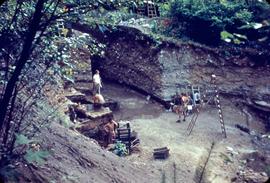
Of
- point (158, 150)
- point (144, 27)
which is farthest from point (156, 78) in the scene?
point (158, 150)

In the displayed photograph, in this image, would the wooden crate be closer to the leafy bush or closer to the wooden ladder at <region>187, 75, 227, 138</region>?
the wooden ladder at <region>187, 75, 227, 138</region>

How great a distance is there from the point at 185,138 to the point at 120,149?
2958mm

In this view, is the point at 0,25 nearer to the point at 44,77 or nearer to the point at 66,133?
the point at 44,77

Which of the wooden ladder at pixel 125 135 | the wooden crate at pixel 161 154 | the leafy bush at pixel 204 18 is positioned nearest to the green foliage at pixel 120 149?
the wooden ladder at pixel 125 135

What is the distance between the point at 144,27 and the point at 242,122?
20.8 feet

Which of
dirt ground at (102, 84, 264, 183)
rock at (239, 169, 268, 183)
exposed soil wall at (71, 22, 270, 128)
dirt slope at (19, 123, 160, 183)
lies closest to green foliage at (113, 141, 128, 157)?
dirt ground at (102, 84, 264, 183)

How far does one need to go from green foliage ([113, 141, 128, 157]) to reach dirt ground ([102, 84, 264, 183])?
0.83ft

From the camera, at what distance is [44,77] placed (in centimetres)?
728

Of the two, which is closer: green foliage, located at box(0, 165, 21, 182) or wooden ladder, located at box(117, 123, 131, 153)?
green foliage, located at box(0, 165, 21, 182)

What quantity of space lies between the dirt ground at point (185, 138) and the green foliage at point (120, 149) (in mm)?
254

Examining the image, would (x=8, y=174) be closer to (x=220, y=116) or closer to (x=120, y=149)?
(x=120, y=149)

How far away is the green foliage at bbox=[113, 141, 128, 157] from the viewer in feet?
39.8

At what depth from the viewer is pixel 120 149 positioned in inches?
479

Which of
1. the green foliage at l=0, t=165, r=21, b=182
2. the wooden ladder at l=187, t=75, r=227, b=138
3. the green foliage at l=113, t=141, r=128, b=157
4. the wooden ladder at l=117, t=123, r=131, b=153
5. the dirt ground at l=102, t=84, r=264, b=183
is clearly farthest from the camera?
the wooden ladder at l=187, t=75, r=227, b=138
